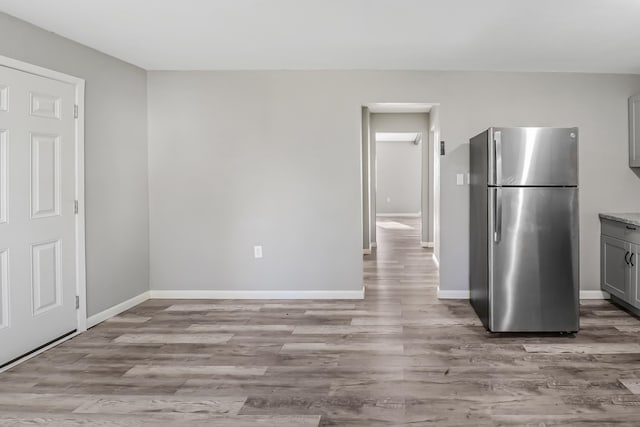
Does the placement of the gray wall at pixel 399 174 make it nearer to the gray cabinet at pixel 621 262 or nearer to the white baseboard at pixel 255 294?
the gray cabinet at pixel 621 262

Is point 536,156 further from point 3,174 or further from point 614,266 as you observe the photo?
point 3,174

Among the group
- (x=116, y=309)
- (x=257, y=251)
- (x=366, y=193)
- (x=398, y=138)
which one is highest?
(x=398, y=138)

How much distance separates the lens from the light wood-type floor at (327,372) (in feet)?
7.49

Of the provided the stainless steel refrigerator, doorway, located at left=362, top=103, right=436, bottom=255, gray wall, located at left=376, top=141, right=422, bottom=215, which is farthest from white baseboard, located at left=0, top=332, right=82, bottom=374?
gray wall, located at left=376, top=141, right=422, bottom=215

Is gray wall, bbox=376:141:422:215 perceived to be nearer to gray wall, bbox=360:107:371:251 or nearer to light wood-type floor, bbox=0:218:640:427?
gray wall, bbox=360:107:371:251

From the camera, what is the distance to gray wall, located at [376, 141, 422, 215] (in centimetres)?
1405

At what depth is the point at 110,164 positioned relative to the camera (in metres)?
3.93

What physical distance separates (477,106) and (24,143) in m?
3.79

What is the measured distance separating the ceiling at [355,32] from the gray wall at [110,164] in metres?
0.16

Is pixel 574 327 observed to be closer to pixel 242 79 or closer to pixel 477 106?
pixel 477 106

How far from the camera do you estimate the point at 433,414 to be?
2268 millimetres

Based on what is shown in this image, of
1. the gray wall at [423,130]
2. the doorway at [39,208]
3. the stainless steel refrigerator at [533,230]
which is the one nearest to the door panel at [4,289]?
the doorway at [39,208]

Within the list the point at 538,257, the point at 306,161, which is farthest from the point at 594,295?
the point at 306,161

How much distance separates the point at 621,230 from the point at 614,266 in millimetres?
359
